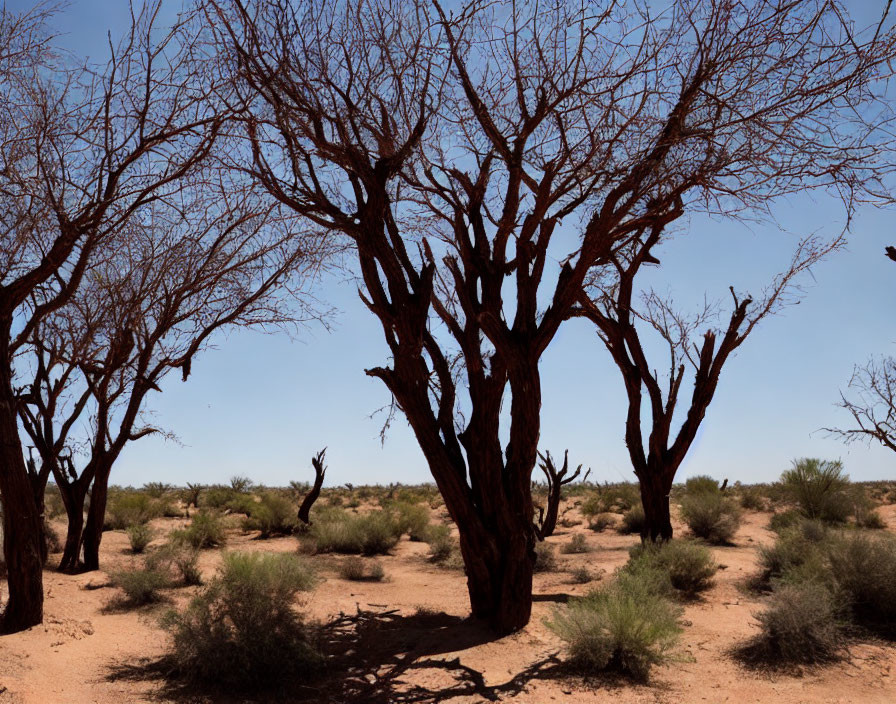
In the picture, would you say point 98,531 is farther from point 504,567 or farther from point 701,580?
Result: point 701,580

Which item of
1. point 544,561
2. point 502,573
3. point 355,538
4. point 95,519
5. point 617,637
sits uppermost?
point 95,519

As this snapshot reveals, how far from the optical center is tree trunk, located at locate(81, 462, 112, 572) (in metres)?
13.2

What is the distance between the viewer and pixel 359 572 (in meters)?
13.6

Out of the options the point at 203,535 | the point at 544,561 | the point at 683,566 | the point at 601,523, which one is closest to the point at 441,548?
the point at 544,561

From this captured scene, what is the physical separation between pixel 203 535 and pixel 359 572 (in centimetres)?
549

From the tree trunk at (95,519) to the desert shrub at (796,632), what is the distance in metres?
11.0

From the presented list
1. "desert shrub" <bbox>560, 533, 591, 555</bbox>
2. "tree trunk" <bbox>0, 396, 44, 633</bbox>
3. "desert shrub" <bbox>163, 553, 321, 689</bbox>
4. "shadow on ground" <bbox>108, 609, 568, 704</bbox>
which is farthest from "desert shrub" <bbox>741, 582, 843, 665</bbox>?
"desert shrub" <bbox>560, 533, 591, 555</bbox>

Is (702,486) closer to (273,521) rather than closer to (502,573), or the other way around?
(273,521)

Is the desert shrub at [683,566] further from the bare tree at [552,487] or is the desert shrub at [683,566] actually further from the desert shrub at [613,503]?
the desert shrub at [613,503]

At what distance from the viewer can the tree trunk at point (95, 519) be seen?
13.2m

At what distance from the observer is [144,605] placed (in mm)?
10656

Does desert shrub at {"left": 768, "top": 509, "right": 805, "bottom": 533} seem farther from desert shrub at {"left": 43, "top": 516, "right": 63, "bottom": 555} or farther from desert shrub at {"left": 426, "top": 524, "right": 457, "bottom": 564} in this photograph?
desert shrub at {"left": 43, "top": 516, "right": 63, "bottom": 555}

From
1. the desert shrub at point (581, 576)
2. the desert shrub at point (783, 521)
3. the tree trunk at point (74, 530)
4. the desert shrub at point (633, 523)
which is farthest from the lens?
the desert shrub at point (633, 523)

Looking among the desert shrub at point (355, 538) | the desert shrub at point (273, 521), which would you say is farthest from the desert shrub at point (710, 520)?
the desert shrub at point (273, 521)
